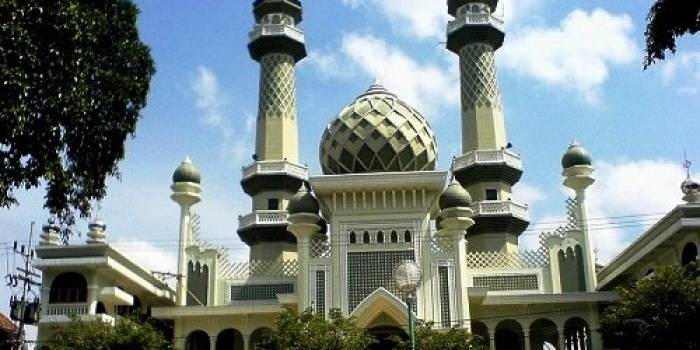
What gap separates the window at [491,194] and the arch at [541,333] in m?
5.48

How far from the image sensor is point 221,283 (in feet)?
103

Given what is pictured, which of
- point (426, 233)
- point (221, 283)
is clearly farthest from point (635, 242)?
point (221, 283)

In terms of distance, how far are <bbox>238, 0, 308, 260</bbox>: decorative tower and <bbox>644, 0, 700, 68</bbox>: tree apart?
24.1 meters

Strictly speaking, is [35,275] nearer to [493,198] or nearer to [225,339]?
[225,339]

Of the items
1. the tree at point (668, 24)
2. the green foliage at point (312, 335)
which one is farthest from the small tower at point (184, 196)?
the tree at point (668, 24)

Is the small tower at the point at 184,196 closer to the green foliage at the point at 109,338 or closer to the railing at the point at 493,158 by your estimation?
the green foliage at the point at 109,338

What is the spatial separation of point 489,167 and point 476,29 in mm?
6335

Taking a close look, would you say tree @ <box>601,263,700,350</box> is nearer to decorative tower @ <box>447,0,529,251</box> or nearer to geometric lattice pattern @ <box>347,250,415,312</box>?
geometric lattice pattern @ <box>347,250,415,312</box>

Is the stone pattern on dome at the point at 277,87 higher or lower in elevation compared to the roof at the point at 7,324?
higher

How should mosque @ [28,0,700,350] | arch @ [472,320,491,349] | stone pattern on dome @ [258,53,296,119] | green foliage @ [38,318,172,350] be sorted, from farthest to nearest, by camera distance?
stone pattern on dome @ [258,53,296,119] → arch @ [472,320,491,349] → mosque @ [28,0,700,350] → green foliage @ [38,318,172,350]

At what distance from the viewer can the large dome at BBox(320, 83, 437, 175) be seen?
29.3m

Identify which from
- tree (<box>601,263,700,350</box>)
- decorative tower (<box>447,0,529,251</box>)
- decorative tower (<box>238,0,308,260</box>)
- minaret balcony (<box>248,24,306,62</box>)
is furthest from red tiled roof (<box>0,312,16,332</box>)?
tree (<box>601,263,700,350</box>)

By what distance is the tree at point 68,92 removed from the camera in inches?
448

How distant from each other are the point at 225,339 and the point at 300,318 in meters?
9.79
